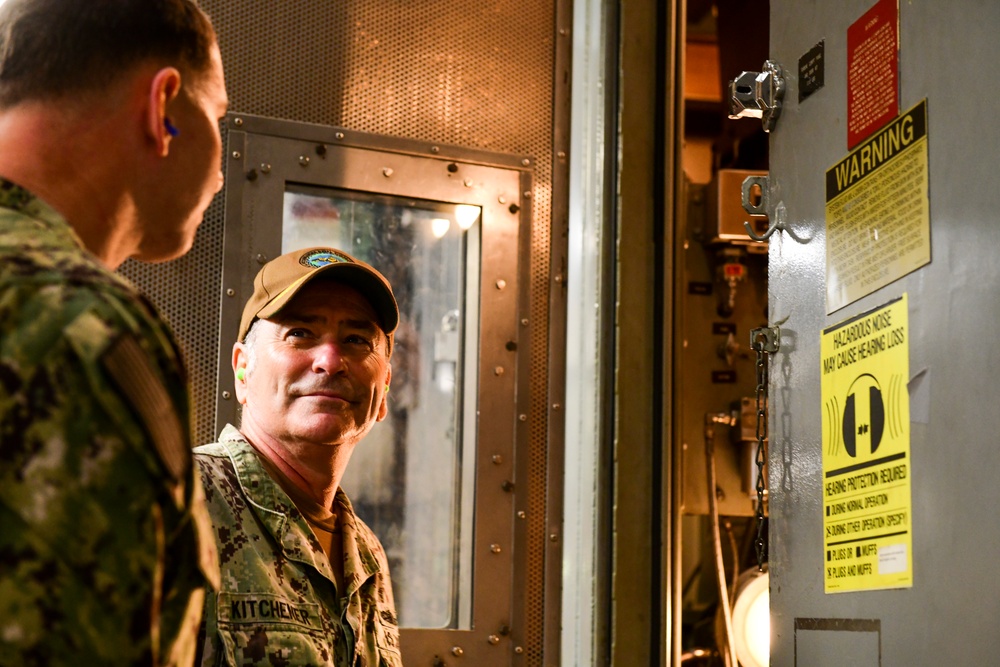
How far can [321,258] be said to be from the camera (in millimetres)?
2506

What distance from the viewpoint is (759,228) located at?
3.72 m

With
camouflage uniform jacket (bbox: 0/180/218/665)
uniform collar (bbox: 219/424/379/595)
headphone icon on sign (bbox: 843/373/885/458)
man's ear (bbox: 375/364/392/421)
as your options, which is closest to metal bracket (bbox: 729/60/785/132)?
headphone icon on sign (bbox: 843/373/885/458)

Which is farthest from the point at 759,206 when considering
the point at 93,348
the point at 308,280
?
the point at 93,348

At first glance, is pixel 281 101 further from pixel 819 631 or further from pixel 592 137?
pixel 819 631

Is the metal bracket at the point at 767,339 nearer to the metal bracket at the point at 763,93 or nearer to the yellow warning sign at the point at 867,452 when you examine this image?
the yellow warning sign at the point at 867,452

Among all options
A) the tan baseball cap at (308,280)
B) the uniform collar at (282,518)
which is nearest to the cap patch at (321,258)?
the tan baseball cap at (308,280)

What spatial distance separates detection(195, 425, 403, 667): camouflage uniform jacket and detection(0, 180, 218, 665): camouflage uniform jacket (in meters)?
1.04

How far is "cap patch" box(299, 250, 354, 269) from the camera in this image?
8.12 feet

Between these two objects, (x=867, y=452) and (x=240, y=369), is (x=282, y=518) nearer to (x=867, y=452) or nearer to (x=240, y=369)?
(x=240, y=369)

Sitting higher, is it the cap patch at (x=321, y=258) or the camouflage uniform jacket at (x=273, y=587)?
the cap patch at (x=321, y=258)

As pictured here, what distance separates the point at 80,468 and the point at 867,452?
127cm

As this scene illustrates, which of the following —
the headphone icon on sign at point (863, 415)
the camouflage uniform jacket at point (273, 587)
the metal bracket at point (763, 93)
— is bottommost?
the camouflage uniform jacket at point (273, 587)

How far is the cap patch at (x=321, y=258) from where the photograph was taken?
2475 millimetres

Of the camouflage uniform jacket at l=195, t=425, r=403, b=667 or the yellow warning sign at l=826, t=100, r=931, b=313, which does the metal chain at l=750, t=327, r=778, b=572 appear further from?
the camouflage uniform jacket at l=195, t=425, r=403, b=667
